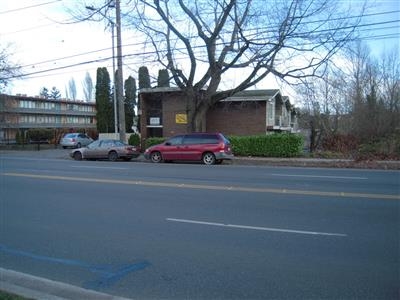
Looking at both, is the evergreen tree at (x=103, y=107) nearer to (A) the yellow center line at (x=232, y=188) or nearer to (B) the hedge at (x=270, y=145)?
(B) the hedge at (x=270, y=145)

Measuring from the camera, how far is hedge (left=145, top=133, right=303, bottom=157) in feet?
87.4

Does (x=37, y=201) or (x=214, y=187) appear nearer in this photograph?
(x=37, y=201)

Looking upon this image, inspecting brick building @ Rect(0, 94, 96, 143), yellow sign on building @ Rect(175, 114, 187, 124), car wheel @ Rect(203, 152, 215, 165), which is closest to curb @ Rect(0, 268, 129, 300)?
car wheel @ Rect(203, 152, 215, 165)

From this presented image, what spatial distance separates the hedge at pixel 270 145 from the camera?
87.4 feet

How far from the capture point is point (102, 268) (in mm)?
5805

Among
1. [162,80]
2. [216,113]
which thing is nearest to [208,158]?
[162,80]

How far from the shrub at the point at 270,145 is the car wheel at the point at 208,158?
4.61 m

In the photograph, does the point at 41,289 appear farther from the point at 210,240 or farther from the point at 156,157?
the point at 156,157

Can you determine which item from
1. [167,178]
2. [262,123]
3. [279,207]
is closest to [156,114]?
[262,123]

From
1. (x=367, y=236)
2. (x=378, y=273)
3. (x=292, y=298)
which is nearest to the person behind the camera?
(x=292, y=298)

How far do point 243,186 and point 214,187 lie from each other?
0.89 m

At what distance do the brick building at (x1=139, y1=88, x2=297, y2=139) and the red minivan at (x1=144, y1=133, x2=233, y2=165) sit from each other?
35.0ft

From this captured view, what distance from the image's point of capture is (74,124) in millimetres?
98875

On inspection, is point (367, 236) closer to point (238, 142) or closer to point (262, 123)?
point (238, 142)
